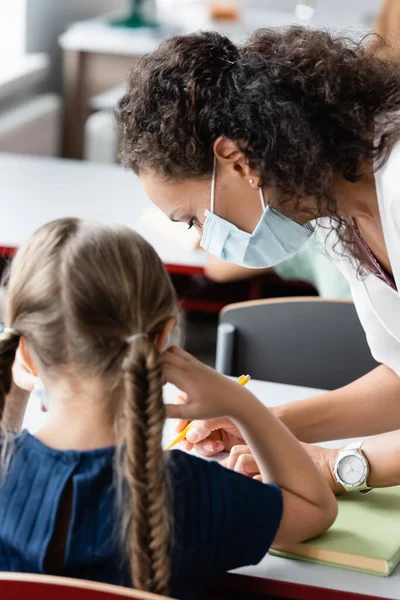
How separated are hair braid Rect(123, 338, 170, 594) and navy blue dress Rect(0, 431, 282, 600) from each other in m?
0.05

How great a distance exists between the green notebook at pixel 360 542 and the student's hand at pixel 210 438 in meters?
0.20

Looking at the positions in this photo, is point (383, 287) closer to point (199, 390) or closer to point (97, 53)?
point (199, 390)

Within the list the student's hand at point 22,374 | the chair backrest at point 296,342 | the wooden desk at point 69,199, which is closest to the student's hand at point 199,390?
the student's hand at point 22,374

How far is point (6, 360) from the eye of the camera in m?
1.15

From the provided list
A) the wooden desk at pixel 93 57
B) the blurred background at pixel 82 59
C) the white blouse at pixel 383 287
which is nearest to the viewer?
the white blouse at pixel 383 287

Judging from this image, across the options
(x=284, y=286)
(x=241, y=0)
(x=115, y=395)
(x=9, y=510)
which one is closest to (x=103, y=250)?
(x=115, y=395)

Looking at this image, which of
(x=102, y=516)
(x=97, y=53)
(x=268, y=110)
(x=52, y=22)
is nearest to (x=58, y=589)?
(x=102, y=516)

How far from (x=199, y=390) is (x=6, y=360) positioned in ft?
0.76

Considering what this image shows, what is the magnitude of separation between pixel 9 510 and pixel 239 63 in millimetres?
665

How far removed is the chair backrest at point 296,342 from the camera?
1.97 metres

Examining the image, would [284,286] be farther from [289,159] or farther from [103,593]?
[103,593]

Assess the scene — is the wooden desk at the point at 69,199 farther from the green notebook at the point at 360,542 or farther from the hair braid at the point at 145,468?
the hair braid at the point at 145,468

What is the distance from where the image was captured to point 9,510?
113 cm

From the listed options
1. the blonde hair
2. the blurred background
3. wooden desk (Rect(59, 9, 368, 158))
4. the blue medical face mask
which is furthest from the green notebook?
wooden desk (Rect(59, 9, 368, 158))
